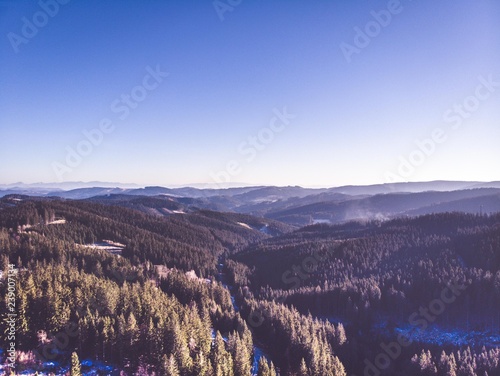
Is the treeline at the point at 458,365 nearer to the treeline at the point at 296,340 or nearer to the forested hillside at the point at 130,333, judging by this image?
the treeline at the point at 296,340

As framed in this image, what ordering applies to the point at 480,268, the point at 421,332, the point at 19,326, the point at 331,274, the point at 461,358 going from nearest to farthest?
the point at 19,326 → the point at 461,358 → the point at 421,332 → the point at 480,268 → the point at 331,274

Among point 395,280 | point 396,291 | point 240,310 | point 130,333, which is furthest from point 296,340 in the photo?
point 395,280

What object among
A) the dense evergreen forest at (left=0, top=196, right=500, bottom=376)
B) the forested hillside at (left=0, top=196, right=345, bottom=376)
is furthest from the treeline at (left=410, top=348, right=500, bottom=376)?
the forested hillside at (left=0, top=196, right=345, bottom=376)

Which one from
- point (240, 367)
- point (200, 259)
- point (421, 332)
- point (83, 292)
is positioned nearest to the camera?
point (240, 367)

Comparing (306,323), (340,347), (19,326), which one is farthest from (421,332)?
(19,326)

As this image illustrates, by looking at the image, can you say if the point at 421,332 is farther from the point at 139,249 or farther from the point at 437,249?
the point at 139,249

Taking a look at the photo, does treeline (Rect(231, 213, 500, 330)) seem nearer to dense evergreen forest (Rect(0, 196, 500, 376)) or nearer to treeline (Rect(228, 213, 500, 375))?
treeline (Rect(228, 213, 500, 375))

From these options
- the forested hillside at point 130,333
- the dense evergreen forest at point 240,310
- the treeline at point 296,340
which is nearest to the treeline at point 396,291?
the dense evergreen forest at point 240,310

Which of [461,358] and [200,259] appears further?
[200,259]
